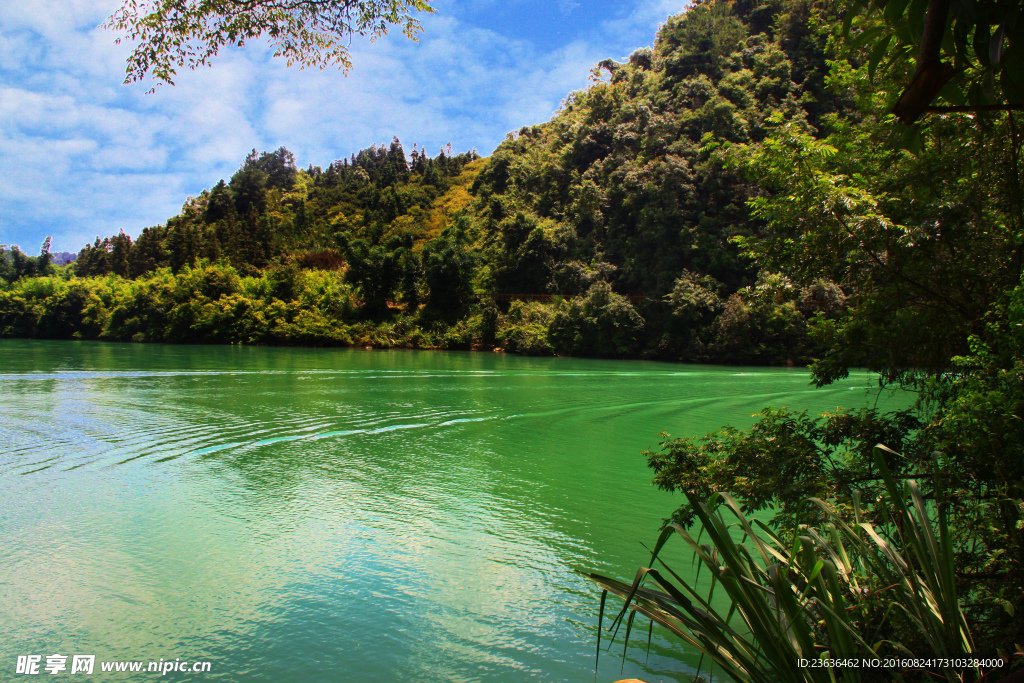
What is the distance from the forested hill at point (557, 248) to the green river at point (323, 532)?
16.9 meters

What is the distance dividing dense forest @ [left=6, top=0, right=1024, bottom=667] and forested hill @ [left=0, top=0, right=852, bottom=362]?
163mm

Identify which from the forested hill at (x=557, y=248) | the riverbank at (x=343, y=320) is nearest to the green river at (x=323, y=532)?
the riverbank at (x=343, y=320)

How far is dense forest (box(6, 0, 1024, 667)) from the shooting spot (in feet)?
10.0

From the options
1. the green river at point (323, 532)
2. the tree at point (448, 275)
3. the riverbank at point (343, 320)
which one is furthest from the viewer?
the tree at point (448, 275)

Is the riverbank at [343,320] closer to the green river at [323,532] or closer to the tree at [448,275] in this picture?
the tree at [448,275]

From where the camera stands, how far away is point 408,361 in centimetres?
2627

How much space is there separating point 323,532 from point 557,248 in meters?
32.3

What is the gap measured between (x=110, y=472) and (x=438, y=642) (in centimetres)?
616

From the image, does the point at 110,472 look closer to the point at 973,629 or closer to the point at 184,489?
the point at 184,489

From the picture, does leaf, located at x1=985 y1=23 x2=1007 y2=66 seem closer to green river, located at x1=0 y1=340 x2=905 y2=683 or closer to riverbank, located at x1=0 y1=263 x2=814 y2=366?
green river, located at x1=0 y1=340 x2=905 y2=683

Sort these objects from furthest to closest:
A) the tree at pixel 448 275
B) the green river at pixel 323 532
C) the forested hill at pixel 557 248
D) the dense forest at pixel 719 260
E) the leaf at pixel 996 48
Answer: the tree at pixel 448 275
the forested hill at pixel 557 248
the green river at pixel 323 532
the dense forest at pixel 719 260
the leaf at pixel 996 48

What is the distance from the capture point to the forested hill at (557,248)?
29.7 metres

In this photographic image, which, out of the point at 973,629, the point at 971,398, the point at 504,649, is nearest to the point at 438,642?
the point at 504,649

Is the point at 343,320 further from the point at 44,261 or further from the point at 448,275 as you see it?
the point at 44,261
